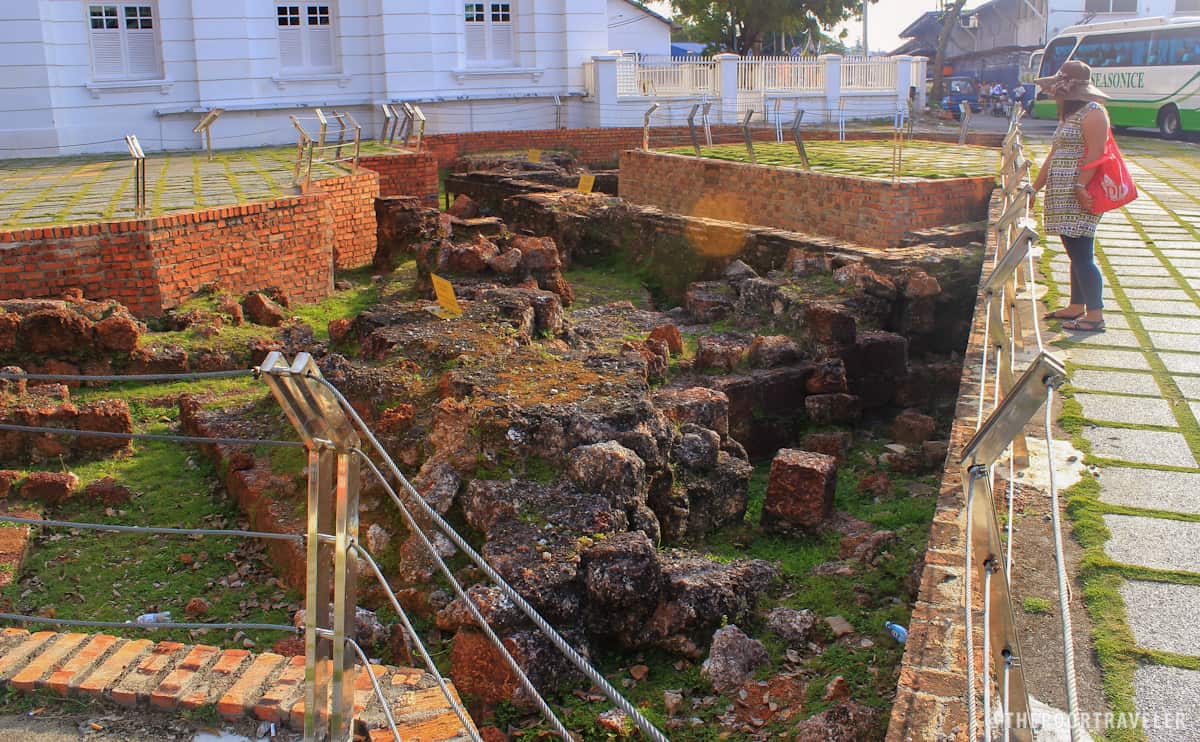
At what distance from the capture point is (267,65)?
770 inches

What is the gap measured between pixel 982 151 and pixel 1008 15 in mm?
31257

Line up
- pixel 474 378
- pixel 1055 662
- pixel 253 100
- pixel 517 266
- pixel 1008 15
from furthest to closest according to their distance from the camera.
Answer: pixel 1008 15 < pixel 253 100 < pixel 517 266 < pixel 474 378 < pixel 1055 662

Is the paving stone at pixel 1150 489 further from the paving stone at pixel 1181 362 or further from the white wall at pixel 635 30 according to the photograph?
the white wall at pixel 635 30

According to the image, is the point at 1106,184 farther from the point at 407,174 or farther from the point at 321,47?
the point at 321,47

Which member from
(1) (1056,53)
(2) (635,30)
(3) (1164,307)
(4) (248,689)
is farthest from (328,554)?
(2) (635,30)

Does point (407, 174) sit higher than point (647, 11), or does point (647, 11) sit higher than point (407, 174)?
point (647, 11)

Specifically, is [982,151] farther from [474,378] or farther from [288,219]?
[474,378]

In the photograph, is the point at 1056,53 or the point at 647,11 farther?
the point at 647,11

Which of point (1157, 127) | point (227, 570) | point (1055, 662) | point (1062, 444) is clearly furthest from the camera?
point (1157, 127)

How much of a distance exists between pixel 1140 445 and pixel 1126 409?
18.5 inches

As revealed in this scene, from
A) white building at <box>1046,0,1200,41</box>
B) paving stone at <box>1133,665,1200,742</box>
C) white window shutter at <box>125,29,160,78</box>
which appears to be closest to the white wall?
white building at <box>1046,0,1200,41</box>

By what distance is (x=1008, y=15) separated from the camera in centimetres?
4297

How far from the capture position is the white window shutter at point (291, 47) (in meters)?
19.9

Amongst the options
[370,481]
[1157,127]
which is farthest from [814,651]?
[1157,127]
